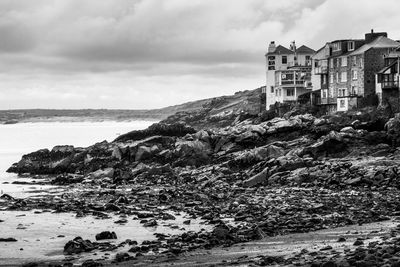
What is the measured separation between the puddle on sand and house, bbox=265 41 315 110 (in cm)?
7259

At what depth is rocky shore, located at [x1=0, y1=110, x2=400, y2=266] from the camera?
32531 millimetres

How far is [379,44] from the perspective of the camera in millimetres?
95812

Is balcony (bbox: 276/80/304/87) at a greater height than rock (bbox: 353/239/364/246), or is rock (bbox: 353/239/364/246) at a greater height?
balcony (bbox: 276/80/304/87)

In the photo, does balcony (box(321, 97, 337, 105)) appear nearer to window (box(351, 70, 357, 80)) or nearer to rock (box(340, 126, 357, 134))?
window (box(351, 70, 357, 80))

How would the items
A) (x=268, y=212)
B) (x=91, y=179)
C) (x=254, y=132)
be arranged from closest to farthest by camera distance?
(x=268, y=212)
(x=91, y=179)
(x=254, y=132)

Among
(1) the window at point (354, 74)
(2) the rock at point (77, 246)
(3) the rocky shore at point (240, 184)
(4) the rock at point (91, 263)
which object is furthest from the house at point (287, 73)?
(4) the rock at point (91, 263)

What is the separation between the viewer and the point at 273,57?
399 ft

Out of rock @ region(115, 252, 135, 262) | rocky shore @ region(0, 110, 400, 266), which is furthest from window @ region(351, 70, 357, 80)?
rock @ region(115, 252, 135, 262)

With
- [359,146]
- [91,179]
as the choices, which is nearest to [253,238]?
[359,146]

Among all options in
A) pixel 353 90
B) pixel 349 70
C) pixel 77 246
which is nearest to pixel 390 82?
pixel 353 90

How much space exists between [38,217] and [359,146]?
1306 inches

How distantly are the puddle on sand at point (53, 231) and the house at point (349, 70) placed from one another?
188 ft

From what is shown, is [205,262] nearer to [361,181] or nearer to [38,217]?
[38,217]

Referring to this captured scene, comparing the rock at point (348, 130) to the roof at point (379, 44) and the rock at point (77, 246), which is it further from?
the rock at point (77, 246)
